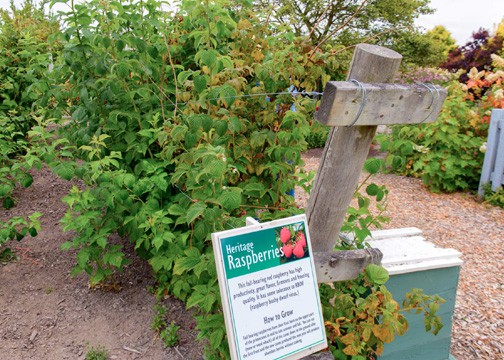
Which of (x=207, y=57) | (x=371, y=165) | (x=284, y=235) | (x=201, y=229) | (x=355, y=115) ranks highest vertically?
(x=207, y=57)

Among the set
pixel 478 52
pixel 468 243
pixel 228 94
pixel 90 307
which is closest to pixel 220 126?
pixel 228 94

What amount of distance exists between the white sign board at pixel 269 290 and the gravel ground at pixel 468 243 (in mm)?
1515

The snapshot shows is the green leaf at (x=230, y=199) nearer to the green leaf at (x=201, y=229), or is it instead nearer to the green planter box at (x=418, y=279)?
the green leaf at (x=201, y=229)

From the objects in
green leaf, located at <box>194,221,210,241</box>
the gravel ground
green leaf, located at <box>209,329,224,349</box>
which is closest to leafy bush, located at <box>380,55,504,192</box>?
the gravel ground

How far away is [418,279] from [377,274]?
0.45 m

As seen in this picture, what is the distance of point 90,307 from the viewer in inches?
106

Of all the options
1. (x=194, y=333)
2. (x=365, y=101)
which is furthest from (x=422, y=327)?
(x=365, y=101)

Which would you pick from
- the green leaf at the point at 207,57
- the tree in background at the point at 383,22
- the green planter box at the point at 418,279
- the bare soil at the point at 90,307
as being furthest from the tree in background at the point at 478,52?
the green leaf at the point at 207,57

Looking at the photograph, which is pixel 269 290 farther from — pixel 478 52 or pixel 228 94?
pixel 478 52

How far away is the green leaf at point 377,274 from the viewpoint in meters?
1.88

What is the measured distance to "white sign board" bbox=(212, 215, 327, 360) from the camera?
60.5 inches

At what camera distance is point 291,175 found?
103 inches

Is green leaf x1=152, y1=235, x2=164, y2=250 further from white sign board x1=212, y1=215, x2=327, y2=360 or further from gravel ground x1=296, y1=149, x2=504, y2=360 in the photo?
gravel ground x1=296, y1=149, x2=504, y2=360

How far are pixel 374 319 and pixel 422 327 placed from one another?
0.51 m
